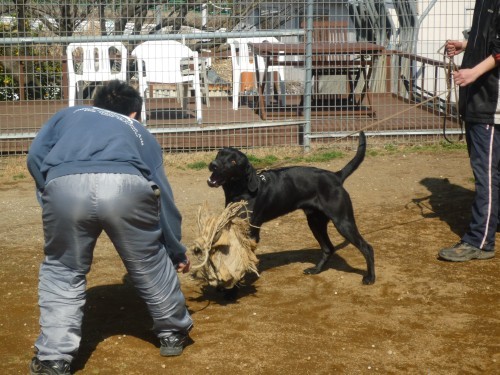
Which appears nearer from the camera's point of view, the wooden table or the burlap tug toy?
the burlap tug toy

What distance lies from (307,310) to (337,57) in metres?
6.07

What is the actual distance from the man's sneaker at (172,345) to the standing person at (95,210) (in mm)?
74

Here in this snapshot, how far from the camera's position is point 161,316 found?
482 cm

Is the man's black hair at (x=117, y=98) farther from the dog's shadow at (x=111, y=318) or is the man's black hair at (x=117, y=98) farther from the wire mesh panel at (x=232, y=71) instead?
the wire mesh panel at (x=232, y=71)

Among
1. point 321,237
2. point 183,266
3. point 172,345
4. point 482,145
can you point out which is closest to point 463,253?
point 482,145

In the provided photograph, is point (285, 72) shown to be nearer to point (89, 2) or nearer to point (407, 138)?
point (407, 138)

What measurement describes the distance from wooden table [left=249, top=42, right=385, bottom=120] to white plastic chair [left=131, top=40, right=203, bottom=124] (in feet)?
2.98

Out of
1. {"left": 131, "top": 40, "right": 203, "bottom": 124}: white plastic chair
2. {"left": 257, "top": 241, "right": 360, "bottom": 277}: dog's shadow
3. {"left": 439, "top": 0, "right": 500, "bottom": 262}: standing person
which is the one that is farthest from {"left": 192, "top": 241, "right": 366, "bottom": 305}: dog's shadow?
{"left": 131, "top": 40, "right": 203, "bottom": 124}: white plastic chair

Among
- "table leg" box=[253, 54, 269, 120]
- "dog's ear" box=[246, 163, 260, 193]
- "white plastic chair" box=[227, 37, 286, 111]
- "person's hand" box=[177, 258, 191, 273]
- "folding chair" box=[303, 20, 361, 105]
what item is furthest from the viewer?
"white plastic chair" box=[227, 37, 286, 111]

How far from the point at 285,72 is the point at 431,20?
2.51 m

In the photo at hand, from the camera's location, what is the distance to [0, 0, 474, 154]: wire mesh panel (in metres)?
10.8

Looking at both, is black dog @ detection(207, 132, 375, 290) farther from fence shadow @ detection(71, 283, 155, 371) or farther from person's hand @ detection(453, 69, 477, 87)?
person's hand @ detection(453, 69, 477, 87)

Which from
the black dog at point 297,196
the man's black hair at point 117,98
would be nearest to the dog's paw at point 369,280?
the black dog at point 297,196

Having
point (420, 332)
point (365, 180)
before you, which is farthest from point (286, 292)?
point (365, 180)
